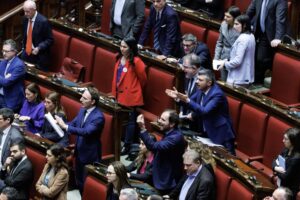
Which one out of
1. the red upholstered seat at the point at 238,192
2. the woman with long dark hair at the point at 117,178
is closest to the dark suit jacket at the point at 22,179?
the woman with long dark hair at the point at 117,178

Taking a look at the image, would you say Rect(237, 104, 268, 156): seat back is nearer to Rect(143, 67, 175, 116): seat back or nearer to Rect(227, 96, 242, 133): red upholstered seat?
Rect(227, 96, 242, 133): red upholstered seat

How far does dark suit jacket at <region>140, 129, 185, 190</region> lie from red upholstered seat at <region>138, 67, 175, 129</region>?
2.17ft

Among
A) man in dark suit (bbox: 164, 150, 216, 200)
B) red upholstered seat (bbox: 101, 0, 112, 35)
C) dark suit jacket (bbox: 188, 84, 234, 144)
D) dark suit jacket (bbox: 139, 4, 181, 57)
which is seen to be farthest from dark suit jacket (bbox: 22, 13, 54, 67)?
man in dark suit (bbox: 164, 150, 216, 200)

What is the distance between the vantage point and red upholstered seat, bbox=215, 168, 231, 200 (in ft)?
12.2

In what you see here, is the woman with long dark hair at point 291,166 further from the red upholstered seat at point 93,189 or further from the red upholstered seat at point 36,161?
the red upholstered seat at point 36,161

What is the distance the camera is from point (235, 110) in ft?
14.3

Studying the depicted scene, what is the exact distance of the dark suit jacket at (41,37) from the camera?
526 cm

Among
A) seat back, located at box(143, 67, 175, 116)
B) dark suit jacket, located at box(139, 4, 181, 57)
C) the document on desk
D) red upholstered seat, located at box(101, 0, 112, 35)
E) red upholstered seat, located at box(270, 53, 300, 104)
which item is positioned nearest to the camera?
the document on desk

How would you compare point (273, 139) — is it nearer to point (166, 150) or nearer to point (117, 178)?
point (166, 150)

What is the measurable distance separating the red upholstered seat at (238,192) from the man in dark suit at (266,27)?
1.25m

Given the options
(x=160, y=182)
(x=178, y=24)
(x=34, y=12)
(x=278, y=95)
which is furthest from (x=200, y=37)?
(x=160, y=182)

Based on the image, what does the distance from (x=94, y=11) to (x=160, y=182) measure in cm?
223

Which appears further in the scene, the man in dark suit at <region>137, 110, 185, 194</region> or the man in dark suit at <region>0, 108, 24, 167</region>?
the man in dark suit at <region>0, 108, 24, 167</region>

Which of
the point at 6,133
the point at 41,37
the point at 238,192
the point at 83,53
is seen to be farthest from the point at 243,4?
the point at 238,192
